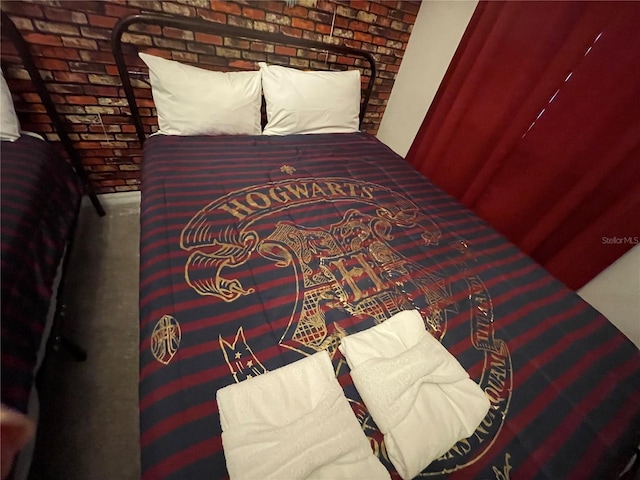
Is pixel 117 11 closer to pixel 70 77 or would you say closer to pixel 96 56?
pixel 96 56

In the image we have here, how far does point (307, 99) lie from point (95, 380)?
1.97 m

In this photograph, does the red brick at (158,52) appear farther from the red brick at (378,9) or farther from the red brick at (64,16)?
the red brick at (378,9)

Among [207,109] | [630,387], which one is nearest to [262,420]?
[630,387]

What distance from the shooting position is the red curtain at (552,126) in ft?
4.11

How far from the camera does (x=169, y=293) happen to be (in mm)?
856

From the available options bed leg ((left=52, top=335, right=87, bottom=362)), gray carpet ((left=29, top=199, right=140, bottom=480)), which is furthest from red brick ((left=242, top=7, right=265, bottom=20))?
bed leg ((left=52, top=335, right=87, bottom=362))

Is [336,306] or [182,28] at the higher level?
[182,28]

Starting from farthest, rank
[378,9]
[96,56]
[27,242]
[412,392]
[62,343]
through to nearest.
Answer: [378,9], [96,56], [62,343], [27,242], [412,392]

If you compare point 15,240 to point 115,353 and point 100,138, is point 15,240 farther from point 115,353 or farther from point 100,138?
point 100,138

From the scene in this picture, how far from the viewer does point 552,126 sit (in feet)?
4.85

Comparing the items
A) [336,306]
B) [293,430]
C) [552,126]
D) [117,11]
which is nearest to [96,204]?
[117,11]

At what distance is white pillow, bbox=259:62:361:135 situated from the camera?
5.74 feet

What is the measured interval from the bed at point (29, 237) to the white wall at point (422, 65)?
8.17ft

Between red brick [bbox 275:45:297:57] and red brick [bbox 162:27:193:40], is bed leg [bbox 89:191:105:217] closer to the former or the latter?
red brick [bbox 162:27:193:40]
